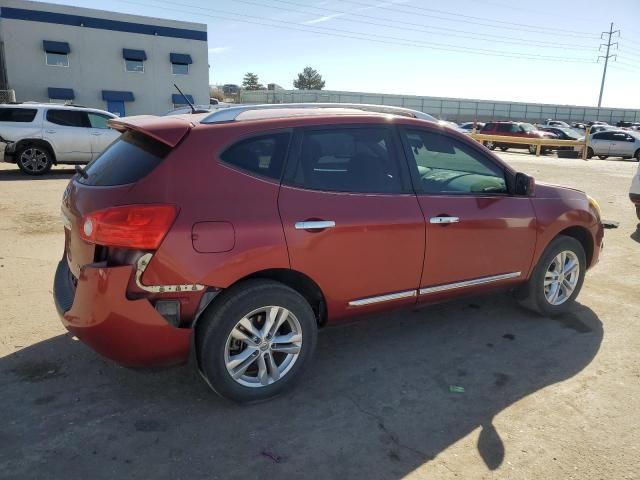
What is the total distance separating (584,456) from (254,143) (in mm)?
2554

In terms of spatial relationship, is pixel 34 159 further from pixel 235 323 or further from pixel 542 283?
pixel 542 283

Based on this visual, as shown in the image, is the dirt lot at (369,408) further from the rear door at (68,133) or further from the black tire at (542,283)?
the rear door at (68,133)

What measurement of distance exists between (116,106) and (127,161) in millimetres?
31126

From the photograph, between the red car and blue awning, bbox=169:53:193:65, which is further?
blue awning, bbox=169:53:193:65

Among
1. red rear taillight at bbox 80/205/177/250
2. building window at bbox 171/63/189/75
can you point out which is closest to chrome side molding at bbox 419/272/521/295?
red rear taillight at bbox 80/205/177/250

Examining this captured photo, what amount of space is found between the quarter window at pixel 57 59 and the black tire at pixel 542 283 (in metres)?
31.4

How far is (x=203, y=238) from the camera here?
2777 millimetres

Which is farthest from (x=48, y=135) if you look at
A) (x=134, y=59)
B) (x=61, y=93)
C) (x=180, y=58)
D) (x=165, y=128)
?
(x=180, y=58)

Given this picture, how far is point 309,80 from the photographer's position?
97375mm

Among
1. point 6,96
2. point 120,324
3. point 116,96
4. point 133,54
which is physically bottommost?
point 120,324

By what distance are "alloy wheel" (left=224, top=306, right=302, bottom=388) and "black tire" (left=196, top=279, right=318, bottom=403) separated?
0.07ft

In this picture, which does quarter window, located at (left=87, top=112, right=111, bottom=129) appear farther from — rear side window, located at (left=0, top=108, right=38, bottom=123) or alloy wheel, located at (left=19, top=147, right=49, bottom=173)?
alloy wheel, located at (left=19, top=147, right=49, bottom=173)

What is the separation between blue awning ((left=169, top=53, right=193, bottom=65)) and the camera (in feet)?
106

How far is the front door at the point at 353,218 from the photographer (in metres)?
3.12
